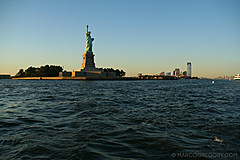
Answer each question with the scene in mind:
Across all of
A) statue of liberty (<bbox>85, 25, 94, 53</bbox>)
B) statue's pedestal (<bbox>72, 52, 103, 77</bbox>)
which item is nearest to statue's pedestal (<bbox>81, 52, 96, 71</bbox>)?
statue's pedestal (<bbox>72, 52, 103, 77</bbox>)

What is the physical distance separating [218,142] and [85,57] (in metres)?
88.7

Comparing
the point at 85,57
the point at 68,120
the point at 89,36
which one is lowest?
the point at 68,120

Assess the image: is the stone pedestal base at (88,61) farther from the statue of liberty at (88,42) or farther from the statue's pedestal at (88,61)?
the statue of liberty at (88,42)

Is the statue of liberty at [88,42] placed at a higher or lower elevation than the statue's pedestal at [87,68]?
higher

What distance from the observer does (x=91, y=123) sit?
7488mm

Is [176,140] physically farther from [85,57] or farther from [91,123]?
[85,57]

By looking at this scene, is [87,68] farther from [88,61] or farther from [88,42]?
[88,42]

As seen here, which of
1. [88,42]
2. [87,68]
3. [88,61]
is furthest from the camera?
[88,42]

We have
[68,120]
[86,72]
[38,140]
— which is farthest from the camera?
[86,72]

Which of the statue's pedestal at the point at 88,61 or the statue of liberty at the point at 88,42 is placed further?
the statue of liberty at the point at 88,42

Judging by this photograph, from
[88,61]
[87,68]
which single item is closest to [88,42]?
[88,61]

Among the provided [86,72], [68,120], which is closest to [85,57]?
[86,72]

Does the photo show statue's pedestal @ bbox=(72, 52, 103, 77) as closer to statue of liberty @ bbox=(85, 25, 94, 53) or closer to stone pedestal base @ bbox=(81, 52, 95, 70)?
stone pedestal base @ bbox=(81, 52, 95, 70)

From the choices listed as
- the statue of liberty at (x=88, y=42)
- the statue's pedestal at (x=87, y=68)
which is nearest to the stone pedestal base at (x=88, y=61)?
the statue's pedestal at (x=87, y=68)
